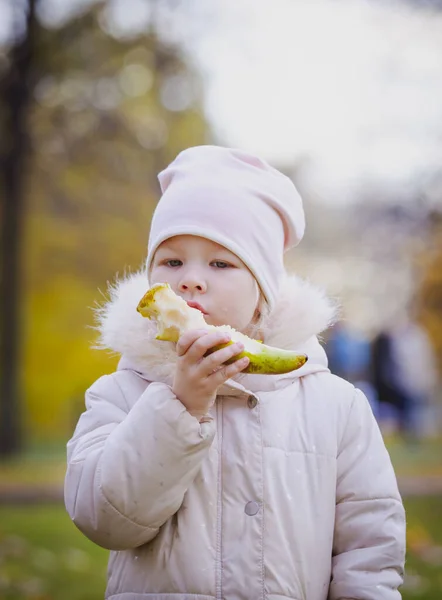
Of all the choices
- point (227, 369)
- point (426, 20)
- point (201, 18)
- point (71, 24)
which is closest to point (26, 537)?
point (227, 369)

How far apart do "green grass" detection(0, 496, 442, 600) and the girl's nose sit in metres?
3.62

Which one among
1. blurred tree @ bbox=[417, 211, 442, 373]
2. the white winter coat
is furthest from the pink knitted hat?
blurred tree @ bbox=[417, 211, 442, 373]

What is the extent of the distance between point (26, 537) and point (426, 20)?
12.3 metres

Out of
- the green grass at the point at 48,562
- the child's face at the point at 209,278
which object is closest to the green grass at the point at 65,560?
the green grass at the point at 48,562

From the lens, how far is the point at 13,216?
12.7 metres

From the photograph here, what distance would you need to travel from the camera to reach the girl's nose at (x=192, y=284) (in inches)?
93.0

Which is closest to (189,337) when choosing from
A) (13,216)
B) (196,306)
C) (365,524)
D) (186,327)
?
(186,327)

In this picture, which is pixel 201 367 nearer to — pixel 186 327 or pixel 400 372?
pixel 186 327

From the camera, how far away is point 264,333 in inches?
103

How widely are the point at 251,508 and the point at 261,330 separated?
0.51 m

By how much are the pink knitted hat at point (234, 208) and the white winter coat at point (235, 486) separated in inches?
8.8

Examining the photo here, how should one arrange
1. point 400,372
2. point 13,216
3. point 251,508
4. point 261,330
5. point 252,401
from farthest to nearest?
point 400,372
point 13,216
point 261,330
point 252,401
point 251,508

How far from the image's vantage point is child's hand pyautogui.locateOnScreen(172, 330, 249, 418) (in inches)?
85.7

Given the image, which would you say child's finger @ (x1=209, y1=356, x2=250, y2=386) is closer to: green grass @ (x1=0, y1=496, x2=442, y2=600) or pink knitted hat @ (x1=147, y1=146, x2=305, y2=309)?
pink knitted hat @ (x1=147, y1=146, x2=305, y2=309)
